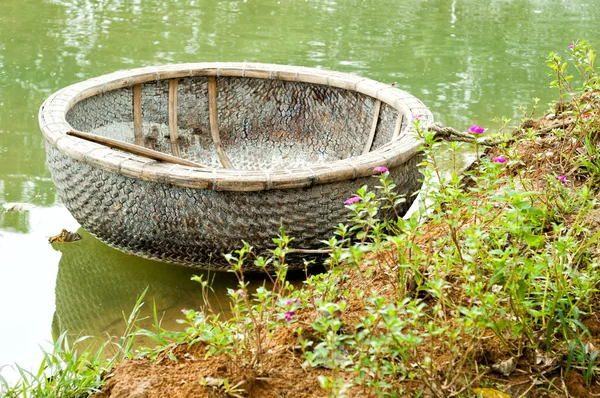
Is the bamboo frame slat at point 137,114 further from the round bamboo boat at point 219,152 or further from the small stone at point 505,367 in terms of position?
the small stone at point 505,367

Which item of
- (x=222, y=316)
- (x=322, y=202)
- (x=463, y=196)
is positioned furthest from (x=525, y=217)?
(x=222, y=316)

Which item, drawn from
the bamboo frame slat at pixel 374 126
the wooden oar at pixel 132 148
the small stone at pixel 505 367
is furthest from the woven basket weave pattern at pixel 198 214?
the small stone at pixel 505 367

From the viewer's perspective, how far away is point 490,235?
2.14 metres

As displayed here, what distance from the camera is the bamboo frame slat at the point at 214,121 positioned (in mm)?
4023

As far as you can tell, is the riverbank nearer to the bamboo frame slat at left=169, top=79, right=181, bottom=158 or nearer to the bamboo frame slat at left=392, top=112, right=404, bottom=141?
the bamboo frame slat at left=392, top=112, right=404, bottom=141

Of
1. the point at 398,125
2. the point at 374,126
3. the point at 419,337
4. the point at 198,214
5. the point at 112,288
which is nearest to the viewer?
the point at 419,337

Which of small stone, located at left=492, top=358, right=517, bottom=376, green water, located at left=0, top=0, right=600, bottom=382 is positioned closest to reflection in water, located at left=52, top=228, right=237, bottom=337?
green water, located at left=0, top=0, right=600, bottom=382

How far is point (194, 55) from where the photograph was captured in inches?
230

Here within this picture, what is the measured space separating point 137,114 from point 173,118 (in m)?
0.20

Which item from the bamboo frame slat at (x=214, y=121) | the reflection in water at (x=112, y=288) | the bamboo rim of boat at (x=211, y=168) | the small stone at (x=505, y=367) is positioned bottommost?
the reflection in water at (x=112, y=288)

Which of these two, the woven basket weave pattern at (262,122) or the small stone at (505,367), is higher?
the small stone at (505,367)

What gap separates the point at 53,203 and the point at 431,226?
1.82 metres

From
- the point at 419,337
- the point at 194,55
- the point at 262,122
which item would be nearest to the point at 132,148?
the point at 262,122

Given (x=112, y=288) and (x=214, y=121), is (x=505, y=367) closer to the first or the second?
(x=112, y=288)
